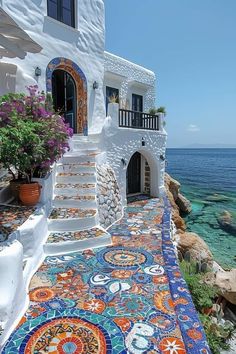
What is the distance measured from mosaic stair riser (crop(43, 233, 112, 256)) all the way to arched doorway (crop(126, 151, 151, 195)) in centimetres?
728

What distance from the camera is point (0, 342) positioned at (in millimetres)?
2936

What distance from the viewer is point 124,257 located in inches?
211

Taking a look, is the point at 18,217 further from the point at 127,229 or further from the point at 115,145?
the point at 115,145

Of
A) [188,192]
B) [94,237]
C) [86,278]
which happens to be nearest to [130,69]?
[94,237]

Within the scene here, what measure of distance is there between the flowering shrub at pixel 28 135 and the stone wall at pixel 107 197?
2185 mm

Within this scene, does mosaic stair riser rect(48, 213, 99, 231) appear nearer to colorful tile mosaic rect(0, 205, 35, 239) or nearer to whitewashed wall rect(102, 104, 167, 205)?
colorful tile mosaic rect(0, 205, 35, 239)

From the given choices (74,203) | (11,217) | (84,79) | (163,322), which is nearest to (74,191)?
(74,203)

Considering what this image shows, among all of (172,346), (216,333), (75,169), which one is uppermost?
(75,169)

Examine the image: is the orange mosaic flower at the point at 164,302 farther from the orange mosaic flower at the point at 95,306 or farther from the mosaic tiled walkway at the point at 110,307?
the orange mosaic flower at the point at 95,306

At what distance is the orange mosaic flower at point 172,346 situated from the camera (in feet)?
9.77

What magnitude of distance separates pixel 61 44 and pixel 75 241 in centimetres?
826

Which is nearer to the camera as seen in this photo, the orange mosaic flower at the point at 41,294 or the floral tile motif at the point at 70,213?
the orange mosaic flower at the point at 41,294

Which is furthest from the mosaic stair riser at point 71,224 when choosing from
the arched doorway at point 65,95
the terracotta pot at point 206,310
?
→ the arched doorway at point 65,95

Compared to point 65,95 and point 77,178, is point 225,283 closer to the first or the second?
point 77,178
